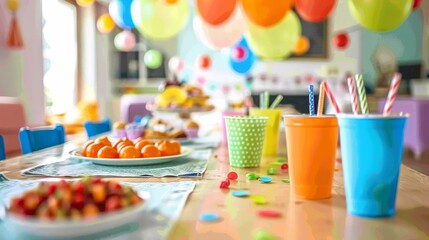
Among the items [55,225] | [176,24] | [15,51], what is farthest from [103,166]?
[15,51]

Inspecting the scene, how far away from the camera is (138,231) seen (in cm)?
56

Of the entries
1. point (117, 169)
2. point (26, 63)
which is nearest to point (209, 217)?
point (117, 169)

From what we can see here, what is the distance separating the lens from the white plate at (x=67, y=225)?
19.2 inches

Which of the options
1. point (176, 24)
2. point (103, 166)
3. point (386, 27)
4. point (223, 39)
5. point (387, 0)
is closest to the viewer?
point (103, 166)

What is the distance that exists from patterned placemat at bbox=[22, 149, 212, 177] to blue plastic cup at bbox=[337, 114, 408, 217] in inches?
16.2

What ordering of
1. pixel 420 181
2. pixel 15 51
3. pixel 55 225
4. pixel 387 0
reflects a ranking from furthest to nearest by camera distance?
pixel 15 51 < pixel 387 0 < pixel 420 181 < pixel 55 225

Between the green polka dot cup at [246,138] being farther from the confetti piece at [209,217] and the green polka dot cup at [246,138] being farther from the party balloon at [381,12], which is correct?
the party balloon at [381,12]

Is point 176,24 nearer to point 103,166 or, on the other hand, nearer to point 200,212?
point 103,166

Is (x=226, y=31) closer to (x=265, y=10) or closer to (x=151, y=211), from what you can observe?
(x=265, y=10)

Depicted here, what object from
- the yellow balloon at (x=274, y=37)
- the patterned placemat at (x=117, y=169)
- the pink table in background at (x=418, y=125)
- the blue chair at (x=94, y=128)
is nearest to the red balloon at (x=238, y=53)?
the yellow balloon at (x=274, y=37)

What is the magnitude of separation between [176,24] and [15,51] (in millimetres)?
1827

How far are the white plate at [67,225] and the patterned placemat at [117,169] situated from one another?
443mm

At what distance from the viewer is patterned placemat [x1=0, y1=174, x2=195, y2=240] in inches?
21.4

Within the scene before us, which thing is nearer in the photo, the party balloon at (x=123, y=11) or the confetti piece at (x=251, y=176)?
the confetti piece at (x=251, y=176)
